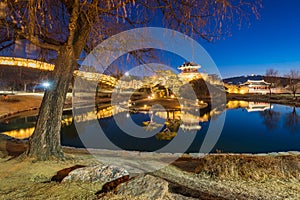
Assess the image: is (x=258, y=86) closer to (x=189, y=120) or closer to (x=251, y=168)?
(x=189, y=120)

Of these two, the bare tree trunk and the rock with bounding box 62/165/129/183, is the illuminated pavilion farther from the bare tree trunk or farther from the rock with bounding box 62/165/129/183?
the rock with bounding box 62/165/129/183

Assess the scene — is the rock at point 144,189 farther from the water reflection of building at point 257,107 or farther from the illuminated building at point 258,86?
the illuminated building at point 258,86

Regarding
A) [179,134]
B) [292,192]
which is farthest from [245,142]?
[292,192]

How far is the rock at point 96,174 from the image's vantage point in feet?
8.35

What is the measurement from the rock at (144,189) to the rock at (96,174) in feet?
1.11

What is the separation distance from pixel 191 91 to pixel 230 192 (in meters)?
29.3

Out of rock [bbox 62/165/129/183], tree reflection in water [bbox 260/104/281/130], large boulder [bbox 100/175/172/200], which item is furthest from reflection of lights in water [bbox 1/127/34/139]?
tree reflection in water [bbox 260/104/281/130]

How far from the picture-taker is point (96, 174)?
2.63 meters

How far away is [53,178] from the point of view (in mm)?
2725

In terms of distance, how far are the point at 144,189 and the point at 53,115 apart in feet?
7.06

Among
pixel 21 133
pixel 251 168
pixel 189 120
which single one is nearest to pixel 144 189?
pixel 251 168

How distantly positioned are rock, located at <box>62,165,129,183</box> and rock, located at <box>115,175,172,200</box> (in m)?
0.34

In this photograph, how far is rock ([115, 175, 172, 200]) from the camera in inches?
84.9

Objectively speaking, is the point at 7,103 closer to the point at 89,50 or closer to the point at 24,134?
the point at 24,134
